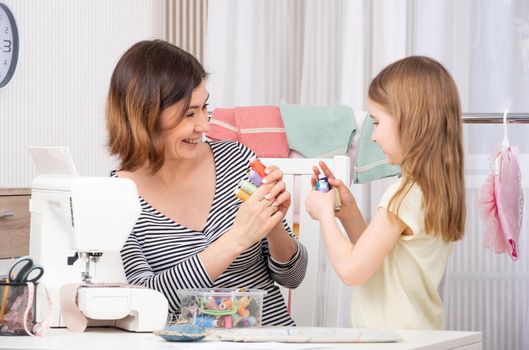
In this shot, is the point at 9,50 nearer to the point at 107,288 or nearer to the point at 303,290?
the point at 303,290

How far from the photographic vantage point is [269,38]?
363 centimetres

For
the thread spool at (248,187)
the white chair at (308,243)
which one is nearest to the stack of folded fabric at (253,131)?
the white chair at (308,243)

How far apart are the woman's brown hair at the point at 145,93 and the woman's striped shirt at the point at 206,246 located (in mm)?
135

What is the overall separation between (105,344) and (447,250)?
84cm

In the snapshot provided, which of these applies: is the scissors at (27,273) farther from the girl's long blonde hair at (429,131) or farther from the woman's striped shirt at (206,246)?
the girl's long blonde hair at (429,131)

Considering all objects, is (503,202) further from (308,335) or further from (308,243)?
(308,335)

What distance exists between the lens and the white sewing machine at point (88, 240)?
156cm

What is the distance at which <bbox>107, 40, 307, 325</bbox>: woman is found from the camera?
199cm

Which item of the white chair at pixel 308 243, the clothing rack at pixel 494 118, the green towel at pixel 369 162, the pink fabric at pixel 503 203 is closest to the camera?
the white chair at pixel 308 243

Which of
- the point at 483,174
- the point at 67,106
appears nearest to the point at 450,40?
the point at 483,174

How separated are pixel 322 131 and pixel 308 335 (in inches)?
51.7

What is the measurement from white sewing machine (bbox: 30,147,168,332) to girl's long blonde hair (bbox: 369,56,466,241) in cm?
61

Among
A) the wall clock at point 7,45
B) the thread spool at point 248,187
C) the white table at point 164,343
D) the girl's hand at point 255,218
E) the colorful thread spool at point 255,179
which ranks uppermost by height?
the wall clock at point 7,45

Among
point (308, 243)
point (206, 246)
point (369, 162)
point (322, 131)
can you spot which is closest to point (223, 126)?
point (322, 131)
